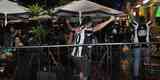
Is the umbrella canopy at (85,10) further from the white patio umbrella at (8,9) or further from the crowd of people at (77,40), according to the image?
the white patio umbrella at (8,9)

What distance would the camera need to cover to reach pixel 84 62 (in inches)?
352

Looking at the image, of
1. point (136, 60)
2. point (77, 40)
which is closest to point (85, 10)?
point (77, 40)

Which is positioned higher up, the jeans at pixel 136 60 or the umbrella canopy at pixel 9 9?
the umbrella canopy at pixel 9 9

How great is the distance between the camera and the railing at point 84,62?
27.8 feet

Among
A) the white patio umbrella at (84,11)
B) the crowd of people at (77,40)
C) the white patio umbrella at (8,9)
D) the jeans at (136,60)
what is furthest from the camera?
the white patio umbrella at (8,9)

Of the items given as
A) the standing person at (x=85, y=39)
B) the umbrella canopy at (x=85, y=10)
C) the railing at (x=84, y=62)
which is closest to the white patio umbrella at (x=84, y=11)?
the umbrella canopy at (x=85, y=10)

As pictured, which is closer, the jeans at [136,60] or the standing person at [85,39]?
the jeans at [136,60]

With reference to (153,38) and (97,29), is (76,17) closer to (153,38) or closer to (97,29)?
(97,29)

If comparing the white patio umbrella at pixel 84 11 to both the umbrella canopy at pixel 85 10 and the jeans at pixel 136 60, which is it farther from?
the jeans at pixel 136 60

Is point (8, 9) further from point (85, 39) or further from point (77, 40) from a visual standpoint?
point (85, 39)

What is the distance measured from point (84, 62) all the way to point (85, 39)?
1458 mm

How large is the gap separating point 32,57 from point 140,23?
2.83 m

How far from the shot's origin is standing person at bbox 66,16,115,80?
8.91 metres

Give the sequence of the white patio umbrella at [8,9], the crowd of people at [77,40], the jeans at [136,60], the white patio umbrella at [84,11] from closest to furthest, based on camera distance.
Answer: the jeans at [136,60] < the crowd of people at [77,40] < the white patio umbrella at [84,11] < the white patio umbrella at [8,9]
